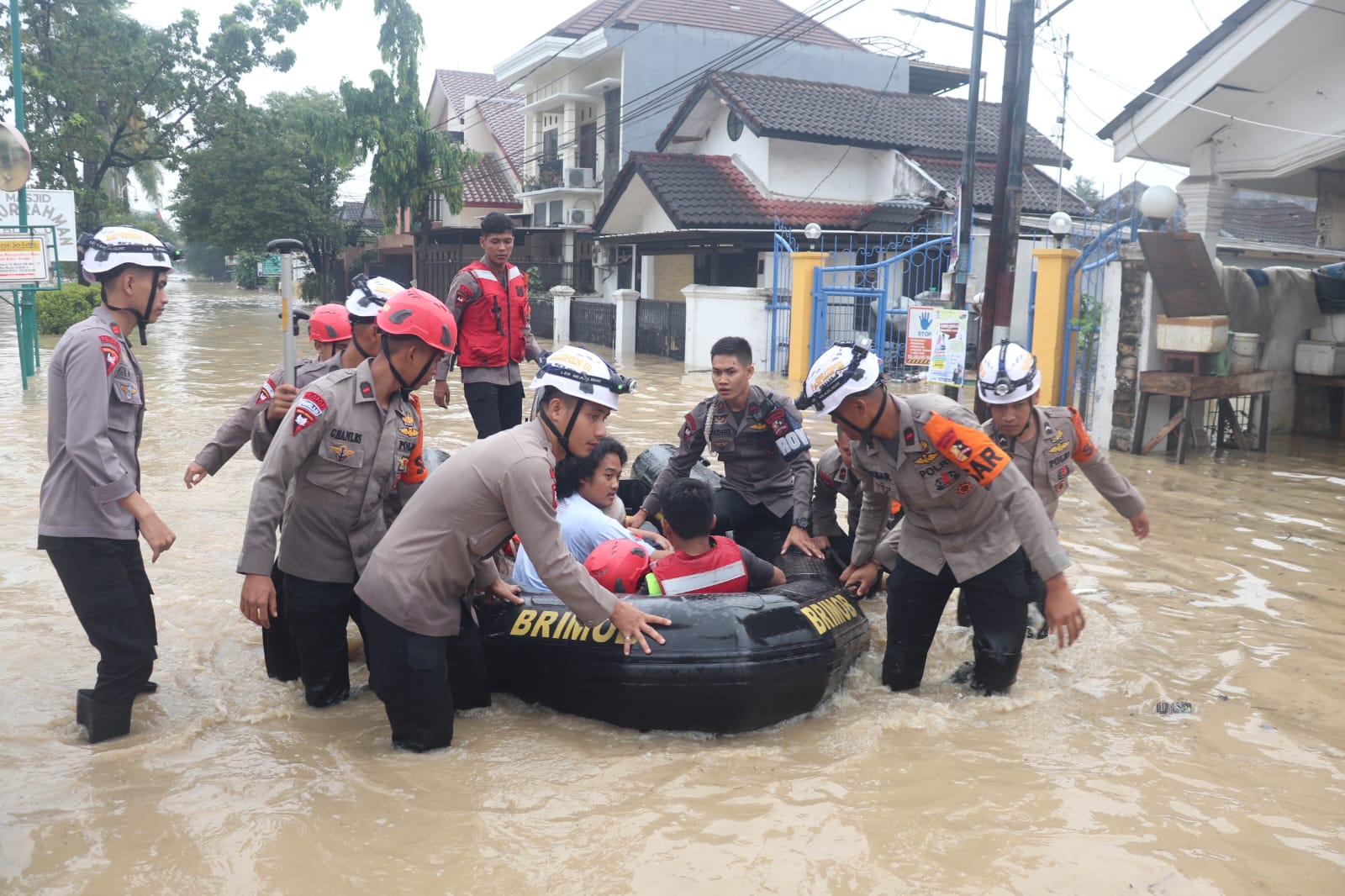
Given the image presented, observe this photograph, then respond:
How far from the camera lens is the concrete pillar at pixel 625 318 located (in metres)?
21.8

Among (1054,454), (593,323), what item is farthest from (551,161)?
(1054,454)

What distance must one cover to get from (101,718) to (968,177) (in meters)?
10.9

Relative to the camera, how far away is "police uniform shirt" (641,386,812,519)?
18.2ft

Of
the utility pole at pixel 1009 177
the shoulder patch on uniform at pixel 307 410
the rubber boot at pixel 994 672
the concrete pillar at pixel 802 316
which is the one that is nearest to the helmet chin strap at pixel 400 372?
the shoulder patch on uniform at pixel 307 410

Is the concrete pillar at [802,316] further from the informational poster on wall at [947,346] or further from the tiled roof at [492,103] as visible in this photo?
the tiled roof at [492,103]

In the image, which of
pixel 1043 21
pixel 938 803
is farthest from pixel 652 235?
pixel 938 803

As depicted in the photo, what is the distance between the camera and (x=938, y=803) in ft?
11.9

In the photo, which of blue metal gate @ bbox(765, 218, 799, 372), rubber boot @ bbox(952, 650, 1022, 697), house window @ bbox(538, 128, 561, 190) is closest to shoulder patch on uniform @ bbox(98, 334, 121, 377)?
rubber boot @ bbox(952, 650, 1022, 697)

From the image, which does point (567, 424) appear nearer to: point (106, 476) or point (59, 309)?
point (106, 476)

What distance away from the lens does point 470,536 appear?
3.63m

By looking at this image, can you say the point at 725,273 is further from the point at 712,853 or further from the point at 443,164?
the point at 712,853

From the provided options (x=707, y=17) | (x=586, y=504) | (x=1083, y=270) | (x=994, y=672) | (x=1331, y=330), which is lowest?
(x=994, y=672)

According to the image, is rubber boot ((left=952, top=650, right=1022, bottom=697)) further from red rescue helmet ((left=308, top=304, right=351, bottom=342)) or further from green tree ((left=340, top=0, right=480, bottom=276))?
green tree ((left=340, top=0, right=480, bottom=276))

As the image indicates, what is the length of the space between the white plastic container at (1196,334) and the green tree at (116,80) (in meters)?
24.9
